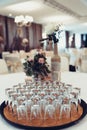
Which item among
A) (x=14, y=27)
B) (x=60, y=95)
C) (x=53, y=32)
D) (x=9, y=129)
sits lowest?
(x=9, y=129)

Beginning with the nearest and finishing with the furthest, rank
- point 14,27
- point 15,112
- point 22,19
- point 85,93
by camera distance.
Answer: point 15,112, point 85,93, point 22,19, point 14,27

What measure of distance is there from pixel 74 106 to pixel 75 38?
1889 cm

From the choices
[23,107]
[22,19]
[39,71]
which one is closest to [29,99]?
[23,107]

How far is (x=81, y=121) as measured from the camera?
954 mm

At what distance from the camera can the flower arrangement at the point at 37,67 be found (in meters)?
1.58

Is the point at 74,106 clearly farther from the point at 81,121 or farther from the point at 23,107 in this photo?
the point at 23,107

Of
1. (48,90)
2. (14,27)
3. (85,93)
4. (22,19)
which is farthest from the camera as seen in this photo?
(14,27)

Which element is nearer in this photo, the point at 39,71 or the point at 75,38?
the point at 39,71

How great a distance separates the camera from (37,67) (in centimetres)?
158

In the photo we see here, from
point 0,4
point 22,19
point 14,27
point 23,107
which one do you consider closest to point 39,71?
point 23,107

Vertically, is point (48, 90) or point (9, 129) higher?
point (48, 90)

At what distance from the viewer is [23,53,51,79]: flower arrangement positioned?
62.2 inches

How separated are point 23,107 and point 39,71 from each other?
0.67 metres

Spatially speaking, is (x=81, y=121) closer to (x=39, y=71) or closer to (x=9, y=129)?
(x=9, y=129)
